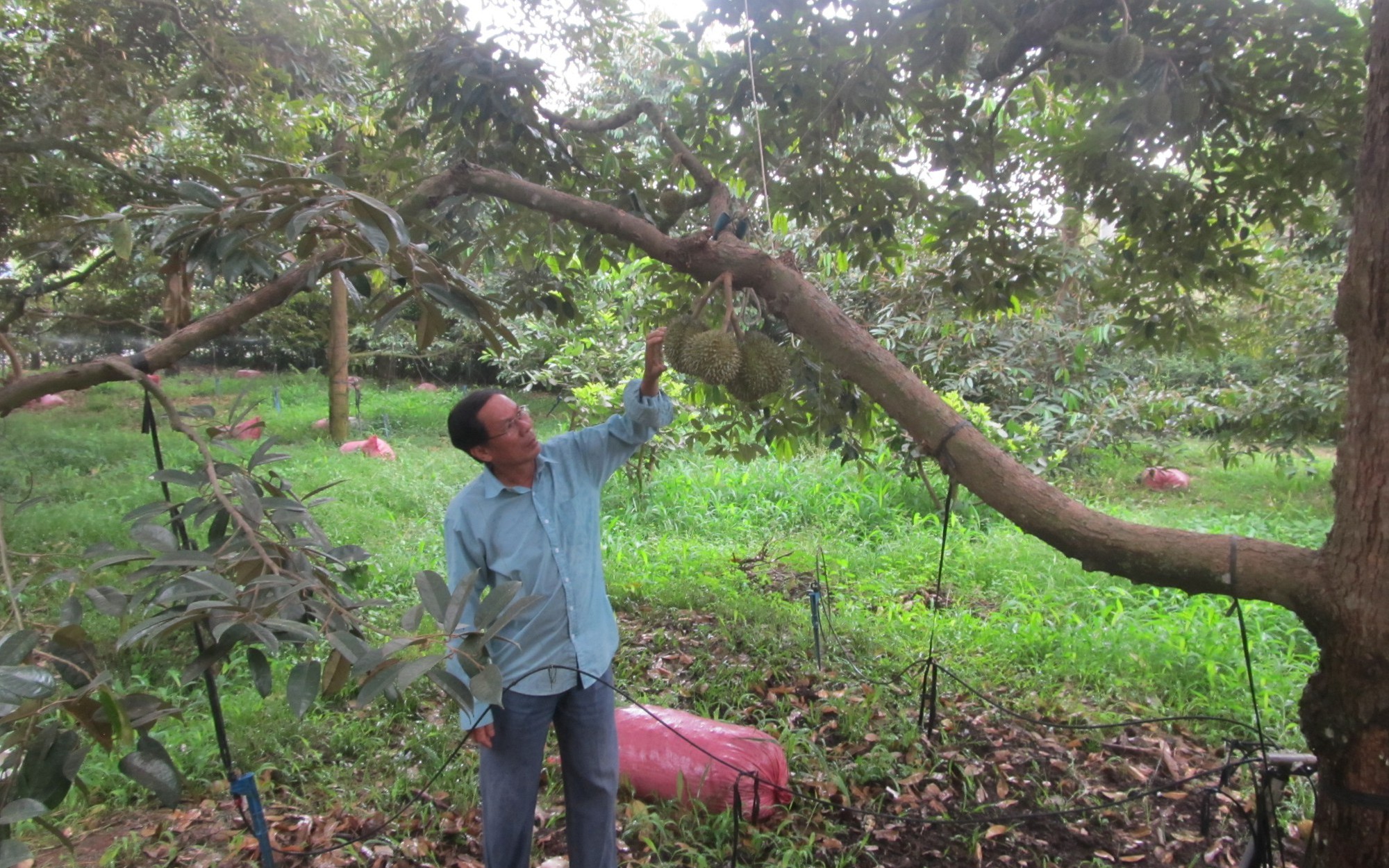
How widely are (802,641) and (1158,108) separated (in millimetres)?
2426

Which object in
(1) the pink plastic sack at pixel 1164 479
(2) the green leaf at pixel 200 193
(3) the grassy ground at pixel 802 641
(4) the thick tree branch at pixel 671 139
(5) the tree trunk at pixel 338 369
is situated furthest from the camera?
(5) the tree trunk at pixel 338 369

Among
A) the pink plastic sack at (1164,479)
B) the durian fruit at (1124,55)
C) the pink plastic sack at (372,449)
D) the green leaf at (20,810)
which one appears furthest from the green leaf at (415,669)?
the pink plastic sack at (1164,479)

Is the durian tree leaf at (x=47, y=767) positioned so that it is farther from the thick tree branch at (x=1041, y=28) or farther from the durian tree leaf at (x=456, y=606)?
the thick tree branch at (x=1041, y=28)

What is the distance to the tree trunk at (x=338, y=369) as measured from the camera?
24.8 ft

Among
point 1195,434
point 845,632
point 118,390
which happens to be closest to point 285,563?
point 845,632

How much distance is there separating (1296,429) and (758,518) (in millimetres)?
3247

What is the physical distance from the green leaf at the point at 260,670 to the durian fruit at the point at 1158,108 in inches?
91.0

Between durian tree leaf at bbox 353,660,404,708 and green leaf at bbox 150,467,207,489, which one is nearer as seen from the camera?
durian tree leaf at bbox 353,660,404,708

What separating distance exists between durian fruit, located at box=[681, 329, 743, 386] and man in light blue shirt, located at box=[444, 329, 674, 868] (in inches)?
8.2

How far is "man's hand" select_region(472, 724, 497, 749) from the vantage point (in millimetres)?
1809

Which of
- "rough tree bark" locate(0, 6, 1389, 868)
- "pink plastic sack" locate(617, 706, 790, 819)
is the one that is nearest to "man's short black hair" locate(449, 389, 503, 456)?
"rough tree bark" locate(0, 6, 1389, 868)

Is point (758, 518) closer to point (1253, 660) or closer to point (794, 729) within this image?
point (794, 729)

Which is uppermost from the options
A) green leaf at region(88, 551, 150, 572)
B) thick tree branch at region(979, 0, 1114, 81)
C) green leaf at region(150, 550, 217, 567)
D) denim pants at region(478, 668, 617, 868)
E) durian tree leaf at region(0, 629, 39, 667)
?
thick tree branch at region(979, 0, 1114, 81)

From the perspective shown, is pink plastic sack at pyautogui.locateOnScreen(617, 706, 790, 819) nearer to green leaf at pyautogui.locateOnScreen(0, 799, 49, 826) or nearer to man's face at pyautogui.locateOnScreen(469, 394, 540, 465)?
man's face at pyautogui.locateOnScreen(469, 394, 540, 465)
